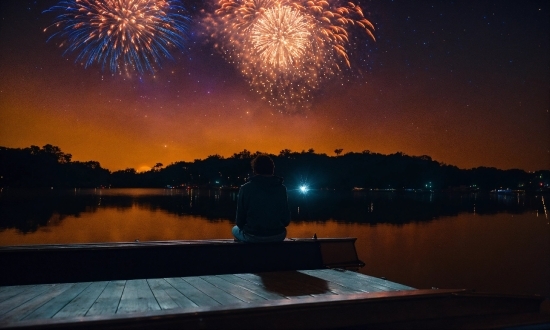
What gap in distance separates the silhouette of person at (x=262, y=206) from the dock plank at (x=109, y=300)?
2.18 metres

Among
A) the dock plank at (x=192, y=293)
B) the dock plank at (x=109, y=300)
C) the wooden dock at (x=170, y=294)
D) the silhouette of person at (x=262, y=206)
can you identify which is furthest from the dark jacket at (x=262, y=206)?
the dock plank at (x=109, y=300)

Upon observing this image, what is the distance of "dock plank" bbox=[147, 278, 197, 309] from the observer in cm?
528

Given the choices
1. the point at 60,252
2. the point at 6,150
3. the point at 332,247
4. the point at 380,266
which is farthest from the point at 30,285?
the point at 6,150

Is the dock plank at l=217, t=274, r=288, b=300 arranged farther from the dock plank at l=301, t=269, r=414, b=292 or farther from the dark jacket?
the dock plank at l=301, t=269, r=414, b=292

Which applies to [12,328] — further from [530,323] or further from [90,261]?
[530,323]

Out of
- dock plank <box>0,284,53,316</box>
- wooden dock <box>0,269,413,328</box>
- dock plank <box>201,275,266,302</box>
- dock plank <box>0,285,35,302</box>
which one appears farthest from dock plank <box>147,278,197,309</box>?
dock plank <box>0,285,35,302</box>

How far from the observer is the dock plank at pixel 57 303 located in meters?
4.66

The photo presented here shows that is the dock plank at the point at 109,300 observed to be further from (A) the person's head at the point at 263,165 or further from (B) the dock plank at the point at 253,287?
(A) the person's head at the point at 263,165

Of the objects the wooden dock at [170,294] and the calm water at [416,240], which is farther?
the calm water at [416,240]

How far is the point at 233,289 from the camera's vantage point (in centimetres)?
614

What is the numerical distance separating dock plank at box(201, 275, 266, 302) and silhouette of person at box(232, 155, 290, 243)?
1.19 metres

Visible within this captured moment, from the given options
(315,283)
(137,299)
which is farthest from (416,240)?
(137,299)

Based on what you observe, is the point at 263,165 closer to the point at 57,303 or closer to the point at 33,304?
the point at 57,303

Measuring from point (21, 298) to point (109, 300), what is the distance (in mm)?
1033
